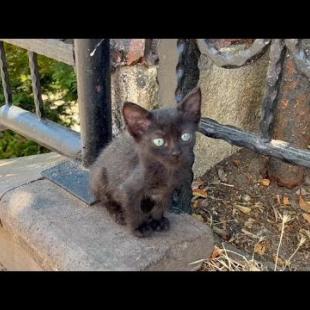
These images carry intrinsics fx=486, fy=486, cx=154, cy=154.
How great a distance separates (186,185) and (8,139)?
2548 millimetres

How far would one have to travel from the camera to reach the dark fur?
1732 millimetres

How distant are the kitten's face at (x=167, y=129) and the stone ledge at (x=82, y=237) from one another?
1.11ft

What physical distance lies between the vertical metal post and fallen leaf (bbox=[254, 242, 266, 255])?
36.3 inches

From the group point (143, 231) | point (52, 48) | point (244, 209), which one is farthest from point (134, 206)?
point (244, 209)

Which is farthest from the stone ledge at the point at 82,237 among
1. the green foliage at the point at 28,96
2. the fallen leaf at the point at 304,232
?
the green foliage at the point at 28,96

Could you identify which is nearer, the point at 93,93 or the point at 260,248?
the point at 93,93

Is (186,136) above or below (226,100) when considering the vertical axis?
above

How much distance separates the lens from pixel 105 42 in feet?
6.49

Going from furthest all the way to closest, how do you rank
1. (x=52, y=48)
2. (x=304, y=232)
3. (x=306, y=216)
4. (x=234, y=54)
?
(x=306, y=216)
(x=304, y=232)
(x=52, y=48)
(x=234, y=54)

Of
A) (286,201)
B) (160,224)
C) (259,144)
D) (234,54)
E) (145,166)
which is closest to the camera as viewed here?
(234,54)

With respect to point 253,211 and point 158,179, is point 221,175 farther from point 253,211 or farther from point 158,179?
point 158,179

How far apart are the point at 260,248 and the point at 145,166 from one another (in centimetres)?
95

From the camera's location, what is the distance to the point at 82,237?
1854 mm

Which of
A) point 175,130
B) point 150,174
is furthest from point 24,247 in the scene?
point 175,130
